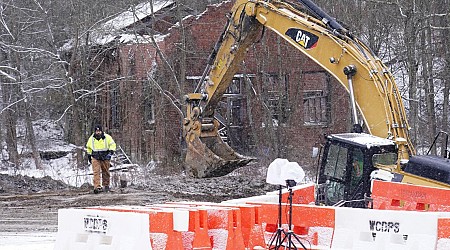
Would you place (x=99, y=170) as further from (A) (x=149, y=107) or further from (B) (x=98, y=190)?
(A) (x=149, y=107)

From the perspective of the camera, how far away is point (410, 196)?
39.1 feet

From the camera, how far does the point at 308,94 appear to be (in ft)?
113

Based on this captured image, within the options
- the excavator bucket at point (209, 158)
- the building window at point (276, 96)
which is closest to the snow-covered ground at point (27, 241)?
the excavator bucket at point (209, 158)

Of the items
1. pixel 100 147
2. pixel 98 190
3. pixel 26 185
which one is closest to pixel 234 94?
pixel 26 185

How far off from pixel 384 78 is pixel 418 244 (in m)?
6.18

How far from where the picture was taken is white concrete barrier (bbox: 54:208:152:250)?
866cm

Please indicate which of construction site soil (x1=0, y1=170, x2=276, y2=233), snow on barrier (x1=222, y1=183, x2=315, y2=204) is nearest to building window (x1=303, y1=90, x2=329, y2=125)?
construction site soil (x1=0, y1=170, x2=276, y2=233)

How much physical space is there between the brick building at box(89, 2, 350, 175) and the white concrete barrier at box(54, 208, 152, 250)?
21.5 meters

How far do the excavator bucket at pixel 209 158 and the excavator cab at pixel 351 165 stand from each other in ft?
16.5

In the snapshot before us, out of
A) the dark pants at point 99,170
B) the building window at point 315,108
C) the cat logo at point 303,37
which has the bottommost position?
the dark pants at point 99,170

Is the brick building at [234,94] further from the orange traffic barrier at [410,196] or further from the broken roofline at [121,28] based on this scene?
the orange traffic barrier at [410,196]

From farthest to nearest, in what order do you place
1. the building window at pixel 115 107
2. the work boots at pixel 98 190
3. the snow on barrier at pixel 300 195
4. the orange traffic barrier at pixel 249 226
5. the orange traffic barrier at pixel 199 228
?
the building window at pixel 115 107
the work boots at pixel 98 190
the snow on barrier at pixel 300 195
the orange traffic barrier at pixel 249 226
the orange traffic barrier at pixel 199 228

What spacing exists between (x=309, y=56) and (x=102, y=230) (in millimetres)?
8012

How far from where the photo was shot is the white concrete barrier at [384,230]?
8750 mm
